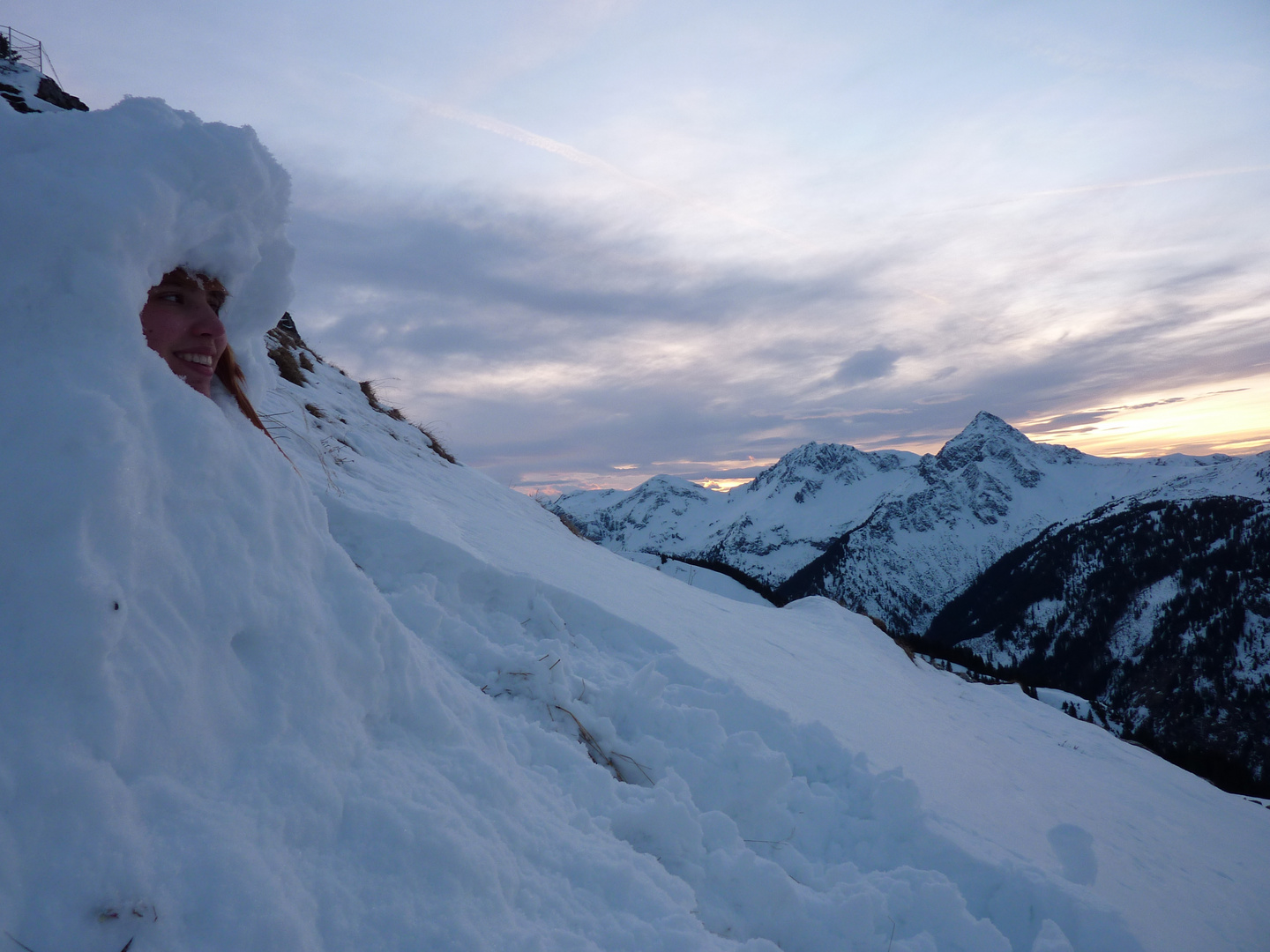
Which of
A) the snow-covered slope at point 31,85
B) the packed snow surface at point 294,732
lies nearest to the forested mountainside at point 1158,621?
the packed snow surface at point 294,732

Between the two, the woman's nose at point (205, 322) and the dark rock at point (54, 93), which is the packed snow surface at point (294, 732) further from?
the dark rock at point (54, 93)

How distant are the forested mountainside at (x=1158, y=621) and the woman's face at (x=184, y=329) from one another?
383 ft

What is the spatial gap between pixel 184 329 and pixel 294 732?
177 centimetres

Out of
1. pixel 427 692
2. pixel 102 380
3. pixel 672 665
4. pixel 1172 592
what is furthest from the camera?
pixel 1172 592

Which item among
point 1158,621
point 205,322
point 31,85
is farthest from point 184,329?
point 1158,621

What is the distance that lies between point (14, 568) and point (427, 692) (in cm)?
165

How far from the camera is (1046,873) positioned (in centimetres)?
411

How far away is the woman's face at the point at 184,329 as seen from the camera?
252 cm

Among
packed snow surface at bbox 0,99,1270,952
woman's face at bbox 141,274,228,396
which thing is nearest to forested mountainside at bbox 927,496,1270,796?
packed snow surface at bbox 0,99,1270,952

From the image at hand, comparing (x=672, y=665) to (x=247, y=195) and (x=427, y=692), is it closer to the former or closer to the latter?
(x=427, y=692)

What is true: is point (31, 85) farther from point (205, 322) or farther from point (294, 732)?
point (294, 732)

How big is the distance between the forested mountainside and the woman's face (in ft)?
383

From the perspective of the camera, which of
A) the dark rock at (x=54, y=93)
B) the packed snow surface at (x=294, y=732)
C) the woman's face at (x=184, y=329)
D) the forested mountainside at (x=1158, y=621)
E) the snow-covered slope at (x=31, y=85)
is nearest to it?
the packed snow surface at (x=294, y=732)

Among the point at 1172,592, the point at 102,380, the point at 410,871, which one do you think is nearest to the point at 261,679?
the point at 410,871
